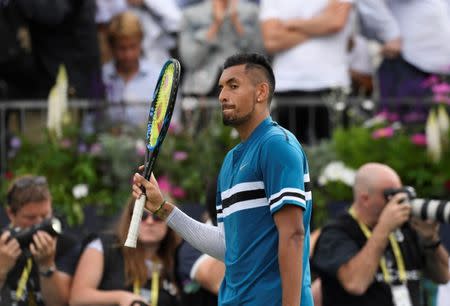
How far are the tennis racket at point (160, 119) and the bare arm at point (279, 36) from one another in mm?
5043

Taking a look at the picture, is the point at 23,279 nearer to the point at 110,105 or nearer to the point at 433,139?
the point at 110,105

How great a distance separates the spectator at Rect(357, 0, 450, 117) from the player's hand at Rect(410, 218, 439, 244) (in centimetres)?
303

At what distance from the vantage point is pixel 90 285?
802 centimetres

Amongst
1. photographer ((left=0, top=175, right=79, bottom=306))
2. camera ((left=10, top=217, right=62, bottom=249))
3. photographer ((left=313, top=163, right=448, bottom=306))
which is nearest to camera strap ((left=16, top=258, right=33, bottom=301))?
photographer ((left=0, top=175, right=79, bottom=306))

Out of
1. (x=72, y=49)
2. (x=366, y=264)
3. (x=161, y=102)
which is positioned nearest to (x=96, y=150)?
(x=72, y=49)

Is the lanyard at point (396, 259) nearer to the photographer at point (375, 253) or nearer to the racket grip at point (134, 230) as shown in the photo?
the photographer at point (375, 253)

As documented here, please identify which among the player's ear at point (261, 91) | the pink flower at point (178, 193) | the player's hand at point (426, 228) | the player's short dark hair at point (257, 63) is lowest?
the player's hand at point (426, 228)

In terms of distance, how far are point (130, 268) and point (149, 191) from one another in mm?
2579

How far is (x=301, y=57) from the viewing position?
10.7 meters

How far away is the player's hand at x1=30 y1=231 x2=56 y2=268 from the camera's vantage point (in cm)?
755

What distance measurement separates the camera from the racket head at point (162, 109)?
5.50 meters

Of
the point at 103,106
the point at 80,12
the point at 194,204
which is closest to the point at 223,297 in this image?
the point at 194,204

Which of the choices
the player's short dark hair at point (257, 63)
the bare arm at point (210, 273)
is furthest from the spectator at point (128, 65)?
the player's short dark hair at point (257, 63)

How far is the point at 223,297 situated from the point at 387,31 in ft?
18.6
